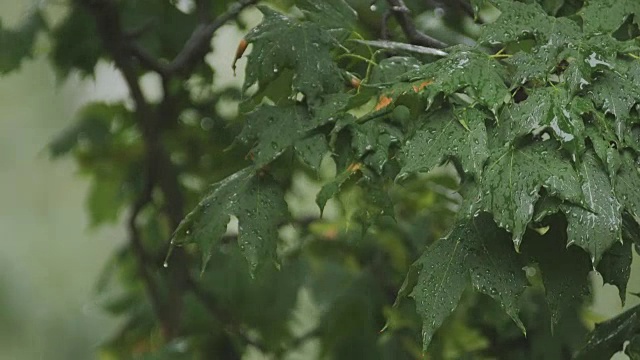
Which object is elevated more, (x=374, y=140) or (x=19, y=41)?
(x=374, y=140)

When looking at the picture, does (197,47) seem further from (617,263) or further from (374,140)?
(617,263)

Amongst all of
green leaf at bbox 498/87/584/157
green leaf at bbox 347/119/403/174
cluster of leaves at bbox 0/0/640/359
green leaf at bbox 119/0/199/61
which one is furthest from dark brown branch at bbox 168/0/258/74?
green leaf at bbox 498/87/584/157

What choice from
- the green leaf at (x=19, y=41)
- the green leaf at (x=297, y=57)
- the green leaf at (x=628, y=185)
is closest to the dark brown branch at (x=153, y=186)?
the green leaf at (x=19, y=41)

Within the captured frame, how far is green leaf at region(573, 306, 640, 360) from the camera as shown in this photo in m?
0.71

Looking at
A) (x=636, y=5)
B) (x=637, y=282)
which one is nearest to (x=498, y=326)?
(x=636, y=5)

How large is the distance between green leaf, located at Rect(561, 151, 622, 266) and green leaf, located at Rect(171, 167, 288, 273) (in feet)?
0.73

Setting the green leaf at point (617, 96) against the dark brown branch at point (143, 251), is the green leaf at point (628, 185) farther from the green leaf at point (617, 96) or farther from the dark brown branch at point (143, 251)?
the dark brown branch at point (143, 251)

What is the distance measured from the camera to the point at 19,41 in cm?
111

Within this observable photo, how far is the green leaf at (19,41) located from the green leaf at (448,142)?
0.63m

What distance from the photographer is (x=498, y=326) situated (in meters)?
1.05

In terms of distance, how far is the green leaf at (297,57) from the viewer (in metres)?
0.70

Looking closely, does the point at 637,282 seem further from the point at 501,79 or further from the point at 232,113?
the point at 501,79

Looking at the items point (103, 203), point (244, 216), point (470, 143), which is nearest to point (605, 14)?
point (470, 143)

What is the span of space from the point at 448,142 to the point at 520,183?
56 mm
